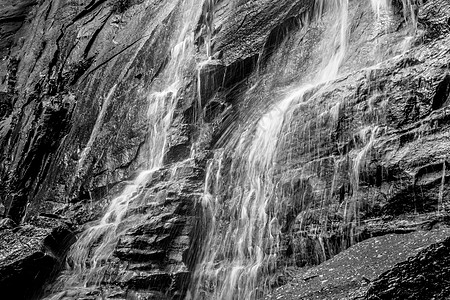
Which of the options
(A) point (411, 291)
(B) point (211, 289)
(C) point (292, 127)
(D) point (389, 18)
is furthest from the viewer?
(D) point (389, 18)

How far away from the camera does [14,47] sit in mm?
26828

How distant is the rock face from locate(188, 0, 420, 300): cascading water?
0.17 meters

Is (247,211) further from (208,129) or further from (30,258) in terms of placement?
(30,258)

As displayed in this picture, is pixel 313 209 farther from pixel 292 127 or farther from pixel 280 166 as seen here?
pixel 292 127

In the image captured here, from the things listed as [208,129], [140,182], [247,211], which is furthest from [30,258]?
[247,211]

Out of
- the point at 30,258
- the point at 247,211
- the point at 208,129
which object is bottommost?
the point at 247,211

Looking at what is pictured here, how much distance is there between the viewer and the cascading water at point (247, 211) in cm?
1111

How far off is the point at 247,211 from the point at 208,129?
401 cm

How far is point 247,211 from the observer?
12062 millimetres

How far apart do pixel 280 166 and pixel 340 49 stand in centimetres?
476

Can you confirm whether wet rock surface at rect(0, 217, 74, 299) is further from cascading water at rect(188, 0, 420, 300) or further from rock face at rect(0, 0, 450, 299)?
cascading water at rect(188, 0, 420, 300)

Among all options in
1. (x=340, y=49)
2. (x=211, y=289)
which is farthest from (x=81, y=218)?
(x=340, y=49)

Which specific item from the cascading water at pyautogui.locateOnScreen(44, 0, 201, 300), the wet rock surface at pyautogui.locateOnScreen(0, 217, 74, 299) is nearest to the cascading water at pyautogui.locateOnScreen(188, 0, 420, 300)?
the cascading water at pyautogui.locateOnScreen(44, 0, 201, 300)

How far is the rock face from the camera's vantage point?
10.0 meters
